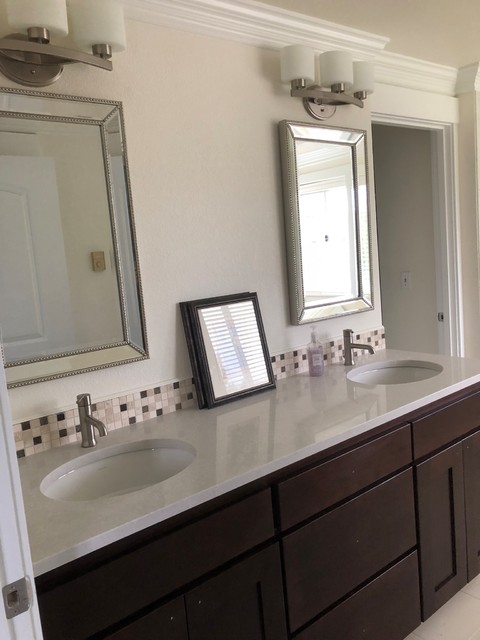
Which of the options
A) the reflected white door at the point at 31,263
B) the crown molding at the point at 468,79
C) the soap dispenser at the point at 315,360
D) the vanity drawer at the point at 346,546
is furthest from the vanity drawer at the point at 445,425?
Result: the crown molding at the point at 468,79

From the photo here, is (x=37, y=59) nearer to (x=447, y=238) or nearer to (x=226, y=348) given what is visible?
(x=226, y=348)

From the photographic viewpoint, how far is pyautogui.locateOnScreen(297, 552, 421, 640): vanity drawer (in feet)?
4.91

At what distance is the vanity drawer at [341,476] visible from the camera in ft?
4.52

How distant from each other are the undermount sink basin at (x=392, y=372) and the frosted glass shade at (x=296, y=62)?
117 cm

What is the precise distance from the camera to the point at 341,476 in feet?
4.93

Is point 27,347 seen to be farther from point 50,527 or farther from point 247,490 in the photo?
point 247,490

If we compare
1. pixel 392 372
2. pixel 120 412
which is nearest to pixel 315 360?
pixel 392 372

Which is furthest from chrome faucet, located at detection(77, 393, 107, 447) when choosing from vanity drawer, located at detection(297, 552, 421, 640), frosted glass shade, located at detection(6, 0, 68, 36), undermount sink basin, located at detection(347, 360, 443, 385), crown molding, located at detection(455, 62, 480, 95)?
crown molding, located at detection(455, 62, 480, 95)

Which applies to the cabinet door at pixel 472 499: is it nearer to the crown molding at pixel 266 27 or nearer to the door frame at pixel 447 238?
the door frame at pixel 447 238

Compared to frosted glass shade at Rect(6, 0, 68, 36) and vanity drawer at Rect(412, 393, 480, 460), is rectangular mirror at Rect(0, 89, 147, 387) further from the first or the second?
vanity drawer at Rect(412, 393, 480, 460)

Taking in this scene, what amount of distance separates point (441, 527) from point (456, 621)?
1.22ft

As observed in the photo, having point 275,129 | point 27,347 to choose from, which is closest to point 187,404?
point 27,347

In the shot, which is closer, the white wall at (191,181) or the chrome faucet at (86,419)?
the chrome faucet at (86,419)

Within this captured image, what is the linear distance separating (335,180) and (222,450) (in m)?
1.37
